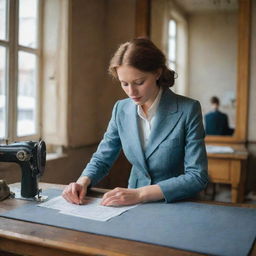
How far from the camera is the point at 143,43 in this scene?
1.89m

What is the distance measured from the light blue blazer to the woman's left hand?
13 cm

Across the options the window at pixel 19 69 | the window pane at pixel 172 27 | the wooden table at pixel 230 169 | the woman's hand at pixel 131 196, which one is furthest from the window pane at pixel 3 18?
the wooden table at pixel 230 169

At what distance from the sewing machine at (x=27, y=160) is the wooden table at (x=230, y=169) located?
6.51ft

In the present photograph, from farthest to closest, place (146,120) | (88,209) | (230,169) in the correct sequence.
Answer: (230,169) → (146,120) → (88,209)

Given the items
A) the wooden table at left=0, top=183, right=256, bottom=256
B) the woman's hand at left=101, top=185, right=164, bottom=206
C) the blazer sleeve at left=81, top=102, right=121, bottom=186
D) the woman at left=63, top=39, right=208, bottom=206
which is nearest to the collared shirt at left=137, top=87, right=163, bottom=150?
the woman at left=63, top=39, right=208, bottom=206

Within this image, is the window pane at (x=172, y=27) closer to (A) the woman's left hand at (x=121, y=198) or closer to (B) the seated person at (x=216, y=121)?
(B) the seated person at (x=216, y=121)

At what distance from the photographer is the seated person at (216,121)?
3.92 metres

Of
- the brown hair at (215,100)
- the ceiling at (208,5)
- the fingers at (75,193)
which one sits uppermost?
the ceiling at (208,5)

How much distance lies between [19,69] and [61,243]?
2.22 meters

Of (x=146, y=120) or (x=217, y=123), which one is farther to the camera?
(x=217, y=123)

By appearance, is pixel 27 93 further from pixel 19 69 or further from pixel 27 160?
pixel 27 160

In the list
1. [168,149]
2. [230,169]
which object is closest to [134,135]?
[168,149]

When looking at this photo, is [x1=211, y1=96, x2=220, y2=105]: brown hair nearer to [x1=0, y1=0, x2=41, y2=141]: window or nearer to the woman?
[x1=0, y1=0, x2=41, y2=141]: window

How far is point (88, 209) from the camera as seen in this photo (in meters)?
1.62
